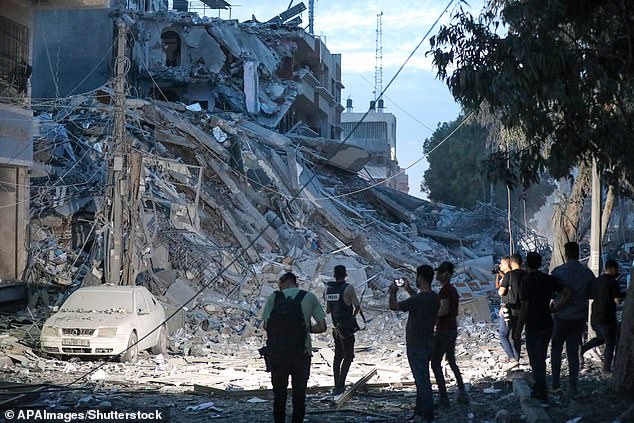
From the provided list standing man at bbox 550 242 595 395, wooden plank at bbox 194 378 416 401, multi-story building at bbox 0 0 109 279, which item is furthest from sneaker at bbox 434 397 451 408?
multi-story building at bbox 0 0 109 279

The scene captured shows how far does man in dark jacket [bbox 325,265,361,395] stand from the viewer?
34.8ft

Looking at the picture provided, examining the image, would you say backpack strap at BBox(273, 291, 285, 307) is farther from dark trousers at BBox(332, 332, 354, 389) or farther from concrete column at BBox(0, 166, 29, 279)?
concrete column at BBox(0, 166, 29, 279)

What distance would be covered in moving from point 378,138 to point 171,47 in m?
43.3

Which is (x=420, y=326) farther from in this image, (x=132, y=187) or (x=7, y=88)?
(x=7, y=88)

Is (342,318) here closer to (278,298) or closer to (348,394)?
(348,394)

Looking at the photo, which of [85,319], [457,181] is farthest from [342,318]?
[457,181]

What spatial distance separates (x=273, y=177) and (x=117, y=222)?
1358cm

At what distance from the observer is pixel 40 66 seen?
43000 millimetres

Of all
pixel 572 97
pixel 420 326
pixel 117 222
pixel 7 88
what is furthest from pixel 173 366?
pixel 7 88

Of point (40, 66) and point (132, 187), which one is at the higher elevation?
point (40, 66)

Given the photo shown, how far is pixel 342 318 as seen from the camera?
10602 mm

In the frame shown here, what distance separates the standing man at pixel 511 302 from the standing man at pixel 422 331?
2.96 m

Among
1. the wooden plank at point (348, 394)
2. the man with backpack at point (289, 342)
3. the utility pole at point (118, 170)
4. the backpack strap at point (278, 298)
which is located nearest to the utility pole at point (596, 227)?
the wooden plank at point (348, 394)

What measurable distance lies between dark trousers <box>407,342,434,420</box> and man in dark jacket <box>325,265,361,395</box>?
1.95 m
